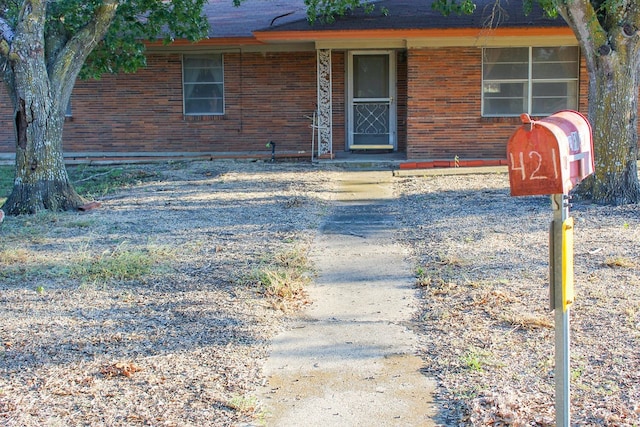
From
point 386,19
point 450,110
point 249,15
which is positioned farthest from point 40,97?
point 249,15

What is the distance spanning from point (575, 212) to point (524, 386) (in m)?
6.30

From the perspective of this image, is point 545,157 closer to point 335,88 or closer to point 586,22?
point 586,22

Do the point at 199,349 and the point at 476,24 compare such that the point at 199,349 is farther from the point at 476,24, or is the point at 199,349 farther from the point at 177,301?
the point at 476,24

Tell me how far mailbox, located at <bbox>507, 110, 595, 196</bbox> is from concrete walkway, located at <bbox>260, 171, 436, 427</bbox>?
1565mm

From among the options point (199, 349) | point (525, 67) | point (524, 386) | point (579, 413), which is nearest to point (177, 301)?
point (199, 349)

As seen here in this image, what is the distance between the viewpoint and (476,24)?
15.7m

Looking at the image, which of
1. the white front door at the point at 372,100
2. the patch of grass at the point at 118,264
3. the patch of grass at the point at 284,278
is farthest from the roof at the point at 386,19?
the patch of grass at the point at 284,278

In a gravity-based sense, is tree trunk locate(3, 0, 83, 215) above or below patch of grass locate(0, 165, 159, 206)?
above

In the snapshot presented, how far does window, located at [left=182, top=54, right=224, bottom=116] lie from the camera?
18516 mm

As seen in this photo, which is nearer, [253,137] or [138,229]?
[138,229]

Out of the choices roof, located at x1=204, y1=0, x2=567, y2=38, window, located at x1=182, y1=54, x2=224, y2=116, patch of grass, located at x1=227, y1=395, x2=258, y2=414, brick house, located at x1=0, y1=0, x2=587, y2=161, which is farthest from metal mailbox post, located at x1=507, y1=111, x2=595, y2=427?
window, located at x1=182, y1=54, x2=224, y2=116

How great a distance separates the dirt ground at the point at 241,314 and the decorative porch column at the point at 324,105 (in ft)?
19.5

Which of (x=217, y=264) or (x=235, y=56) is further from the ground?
(x=235, y=56)

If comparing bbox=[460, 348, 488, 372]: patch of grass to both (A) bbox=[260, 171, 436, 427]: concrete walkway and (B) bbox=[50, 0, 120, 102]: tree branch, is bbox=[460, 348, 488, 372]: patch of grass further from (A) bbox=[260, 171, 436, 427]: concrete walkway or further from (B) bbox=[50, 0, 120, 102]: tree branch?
(B) bbox=[50, 0, 120, 102]: tree branch
